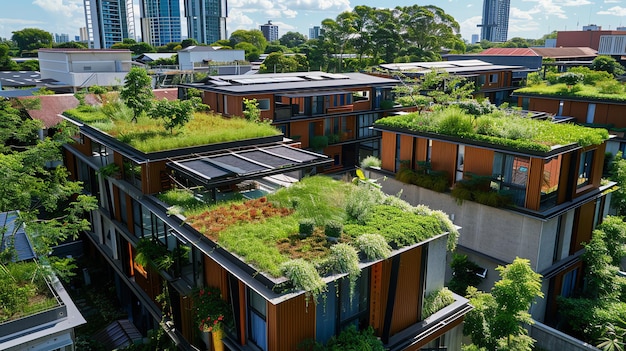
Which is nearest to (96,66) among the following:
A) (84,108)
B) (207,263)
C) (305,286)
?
(84,108)

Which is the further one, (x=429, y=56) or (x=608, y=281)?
(x=429, y=56)

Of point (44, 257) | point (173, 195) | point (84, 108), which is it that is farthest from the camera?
point (84, 108)

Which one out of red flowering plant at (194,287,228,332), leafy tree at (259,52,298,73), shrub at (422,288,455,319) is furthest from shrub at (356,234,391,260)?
leafy tree at (259,52,298,73)

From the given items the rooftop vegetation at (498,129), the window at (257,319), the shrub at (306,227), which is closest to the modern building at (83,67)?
the rooftop vegetation at (498,129)

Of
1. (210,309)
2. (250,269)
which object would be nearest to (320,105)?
(210,309)

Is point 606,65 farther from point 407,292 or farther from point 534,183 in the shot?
point 407,292

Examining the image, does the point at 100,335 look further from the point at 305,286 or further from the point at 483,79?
the point at 483,79

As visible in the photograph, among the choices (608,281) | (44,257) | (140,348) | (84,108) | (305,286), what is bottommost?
(140,348)
